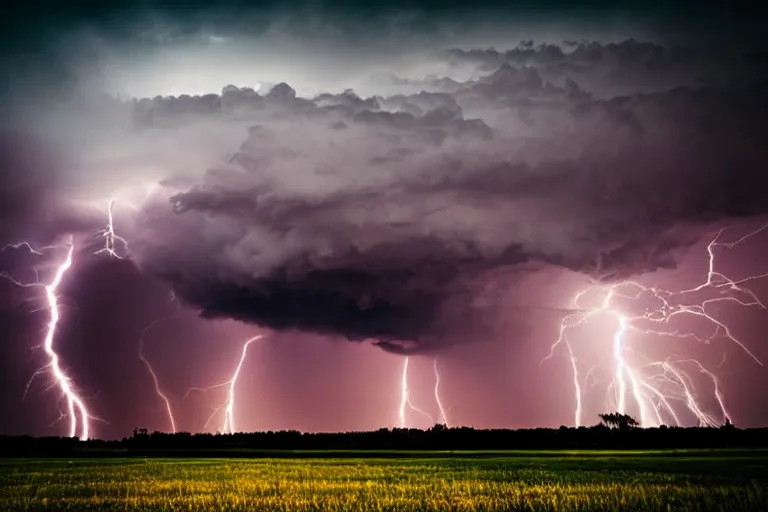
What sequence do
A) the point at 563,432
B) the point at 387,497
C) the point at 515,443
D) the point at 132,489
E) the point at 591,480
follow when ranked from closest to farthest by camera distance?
the point at 387,497
the point at 132,489
the point at 591,480
the point at 515,443
the point at 563,432

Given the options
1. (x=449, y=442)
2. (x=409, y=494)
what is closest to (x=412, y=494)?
(x=409, y=494)

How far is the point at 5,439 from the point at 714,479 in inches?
4459

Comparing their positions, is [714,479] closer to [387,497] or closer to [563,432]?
[387,497]

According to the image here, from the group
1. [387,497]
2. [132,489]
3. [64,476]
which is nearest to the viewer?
[387,497]

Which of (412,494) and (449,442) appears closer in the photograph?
(412,494)

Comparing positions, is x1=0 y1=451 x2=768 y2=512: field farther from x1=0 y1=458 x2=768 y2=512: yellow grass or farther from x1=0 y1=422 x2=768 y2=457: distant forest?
x1=0 y1=422 x2=768 y2=457: distant forest

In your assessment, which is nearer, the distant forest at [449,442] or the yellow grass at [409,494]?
the yellow grass at [409,494]

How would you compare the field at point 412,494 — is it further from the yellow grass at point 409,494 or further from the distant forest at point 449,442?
the distant forest at point 449,442

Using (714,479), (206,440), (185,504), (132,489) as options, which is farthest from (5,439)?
(714,479)

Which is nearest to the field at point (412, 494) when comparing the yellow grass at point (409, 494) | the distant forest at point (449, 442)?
the yellow grass at point (409, 494)

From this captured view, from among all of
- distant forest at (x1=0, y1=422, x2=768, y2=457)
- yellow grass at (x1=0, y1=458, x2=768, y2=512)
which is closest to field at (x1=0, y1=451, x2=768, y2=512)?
yellow grass at (x1=0, y1=458, x2=768, y2=512)

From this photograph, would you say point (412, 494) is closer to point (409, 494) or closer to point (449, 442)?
point (409, 494)

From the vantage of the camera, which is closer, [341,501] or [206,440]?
[341,501]

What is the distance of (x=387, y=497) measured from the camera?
2242 cm
